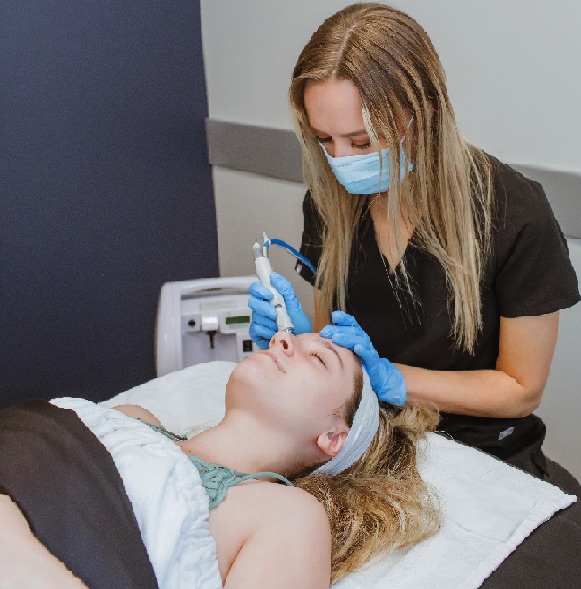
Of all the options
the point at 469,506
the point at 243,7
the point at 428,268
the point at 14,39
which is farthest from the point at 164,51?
the point at 469,506

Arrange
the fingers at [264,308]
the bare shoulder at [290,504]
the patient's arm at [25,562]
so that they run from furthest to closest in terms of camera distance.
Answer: the fingers at [264,308]
the bare shoulder at [290,504]
the patient's arm at [25,562]

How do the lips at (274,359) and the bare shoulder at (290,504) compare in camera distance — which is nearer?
the bare shoulder at (290,504)

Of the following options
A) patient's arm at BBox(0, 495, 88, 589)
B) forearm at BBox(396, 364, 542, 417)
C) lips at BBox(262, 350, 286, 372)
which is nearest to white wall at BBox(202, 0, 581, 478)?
forearm at BBox(396, 364, 542, 417)

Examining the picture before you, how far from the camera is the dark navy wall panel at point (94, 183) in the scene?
2100 mm

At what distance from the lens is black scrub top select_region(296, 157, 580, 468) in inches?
49.8

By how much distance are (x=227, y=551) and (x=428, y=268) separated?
66 cm

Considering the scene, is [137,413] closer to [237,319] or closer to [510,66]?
[237,319]

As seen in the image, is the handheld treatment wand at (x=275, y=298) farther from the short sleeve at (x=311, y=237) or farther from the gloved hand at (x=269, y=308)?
the short sleeve at (x=311, y=237)

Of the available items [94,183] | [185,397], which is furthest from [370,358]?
[94,183]

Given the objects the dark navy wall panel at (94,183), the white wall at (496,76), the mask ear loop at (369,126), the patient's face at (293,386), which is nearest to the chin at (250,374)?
the patient's face at (293,386)

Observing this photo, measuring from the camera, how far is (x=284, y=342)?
1.27m

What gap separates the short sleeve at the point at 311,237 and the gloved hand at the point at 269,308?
0.22 m

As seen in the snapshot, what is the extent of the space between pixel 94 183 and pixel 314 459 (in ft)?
4.60

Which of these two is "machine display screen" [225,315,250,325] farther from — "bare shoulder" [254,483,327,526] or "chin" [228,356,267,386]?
"bare shoulder" [254,483,327,526]
